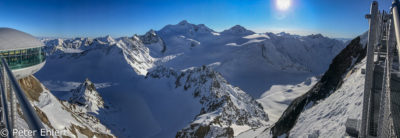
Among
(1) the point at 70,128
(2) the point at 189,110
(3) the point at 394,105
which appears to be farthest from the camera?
(2) the point at 189,110

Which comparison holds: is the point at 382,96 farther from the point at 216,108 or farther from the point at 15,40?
the point at 216,108

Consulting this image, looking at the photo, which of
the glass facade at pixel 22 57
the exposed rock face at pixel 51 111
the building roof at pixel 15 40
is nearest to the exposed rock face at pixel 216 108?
the exposed rock face at pixel 51 111

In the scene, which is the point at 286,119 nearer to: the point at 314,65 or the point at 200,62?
the point at 200,62

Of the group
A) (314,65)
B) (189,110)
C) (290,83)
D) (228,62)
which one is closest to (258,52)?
(228,62)

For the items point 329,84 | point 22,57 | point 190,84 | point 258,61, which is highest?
point 22,57

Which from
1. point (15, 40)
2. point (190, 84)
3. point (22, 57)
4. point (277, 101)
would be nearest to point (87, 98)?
point (190, 84)

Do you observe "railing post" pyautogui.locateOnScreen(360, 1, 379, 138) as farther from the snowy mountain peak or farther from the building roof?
the snowy mountain peak
